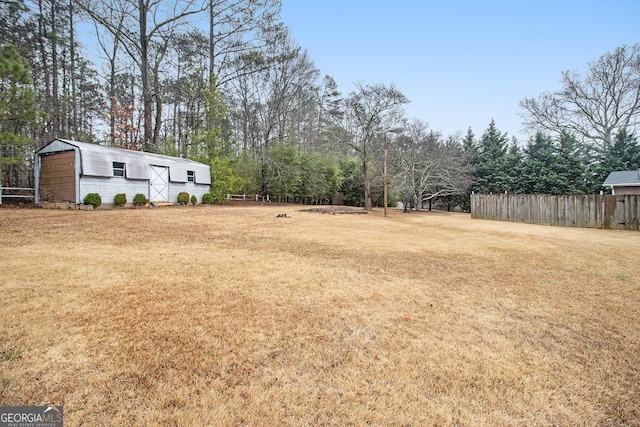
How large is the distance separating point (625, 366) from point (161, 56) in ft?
75.0

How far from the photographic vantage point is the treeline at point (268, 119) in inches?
625

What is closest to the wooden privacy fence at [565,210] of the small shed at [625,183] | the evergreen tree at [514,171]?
the small shed at [625,183]

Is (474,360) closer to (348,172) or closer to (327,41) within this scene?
(327,41)

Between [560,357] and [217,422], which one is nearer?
[217,422]

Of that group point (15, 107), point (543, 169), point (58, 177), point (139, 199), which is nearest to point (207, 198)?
point (139, 199)

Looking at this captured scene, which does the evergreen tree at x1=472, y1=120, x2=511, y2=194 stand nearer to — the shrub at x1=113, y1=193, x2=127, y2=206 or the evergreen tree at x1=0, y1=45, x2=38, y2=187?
the shrub at x1=113, y1=193, x2=127, y2=206

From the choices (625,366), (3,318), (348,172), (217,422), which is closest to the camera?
(217,422)

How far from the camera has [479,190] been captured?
25891 mm

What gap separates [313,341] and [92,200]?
42.4ft

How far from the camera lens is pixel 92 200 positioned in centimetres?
1138

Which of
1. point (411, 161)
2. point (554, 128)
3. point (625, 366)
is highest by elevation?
point (554, 128)

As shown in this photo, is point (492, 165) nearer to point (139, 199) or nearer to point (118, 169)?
point (139, 199)

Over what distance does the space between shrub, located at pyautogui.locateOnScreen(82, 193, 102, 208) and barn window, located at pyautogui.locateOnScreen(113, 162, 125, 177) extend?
4.82 feet

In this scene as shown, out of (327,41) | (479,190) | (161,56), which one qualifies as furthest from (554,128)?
(161,56)
